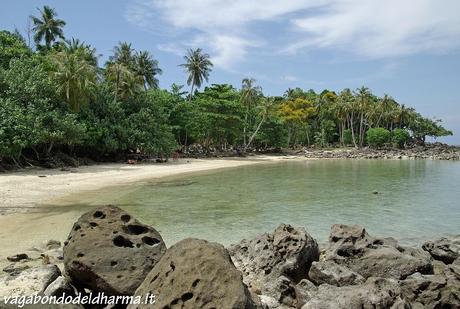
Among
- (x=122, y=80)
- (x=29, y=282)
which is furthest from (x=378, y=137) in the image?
(x=29, y=282)

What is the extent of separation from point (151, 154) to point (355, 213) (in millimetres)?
31407

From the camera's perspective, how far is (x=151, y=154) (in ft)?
149

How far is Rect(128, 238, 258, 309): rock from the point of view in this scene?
427 cm

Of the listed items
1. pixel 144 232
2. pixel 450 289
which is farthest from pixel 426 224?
pixel 144 232

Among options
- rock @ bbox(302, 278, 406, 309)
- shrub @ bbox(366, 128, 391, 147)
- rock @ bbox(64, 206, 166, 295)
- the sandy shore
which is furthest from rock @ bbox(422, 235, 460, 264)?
shrub @ bbox(366, 128, 391, 147)

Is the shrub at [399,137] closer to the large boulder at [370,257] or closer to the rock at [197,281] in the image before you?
the large boulder at [370,257]

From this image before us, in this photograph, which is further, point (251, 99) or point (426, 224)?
point (251, 99)

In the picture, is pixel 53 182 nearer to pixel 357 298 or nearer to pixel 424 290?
pixel 424 290

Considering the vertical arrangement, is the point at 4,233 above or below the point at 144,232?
below

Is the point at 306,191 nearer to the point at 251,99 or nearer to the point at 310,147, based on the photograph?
the point at 251,99

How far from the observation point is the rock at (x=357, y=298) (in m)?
5.18

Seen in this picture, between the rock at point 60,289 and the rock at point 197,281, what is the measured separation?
70.5 inches

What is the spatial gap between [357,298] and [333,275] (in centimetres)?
180

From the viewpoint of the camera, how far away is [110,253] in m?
6.24
